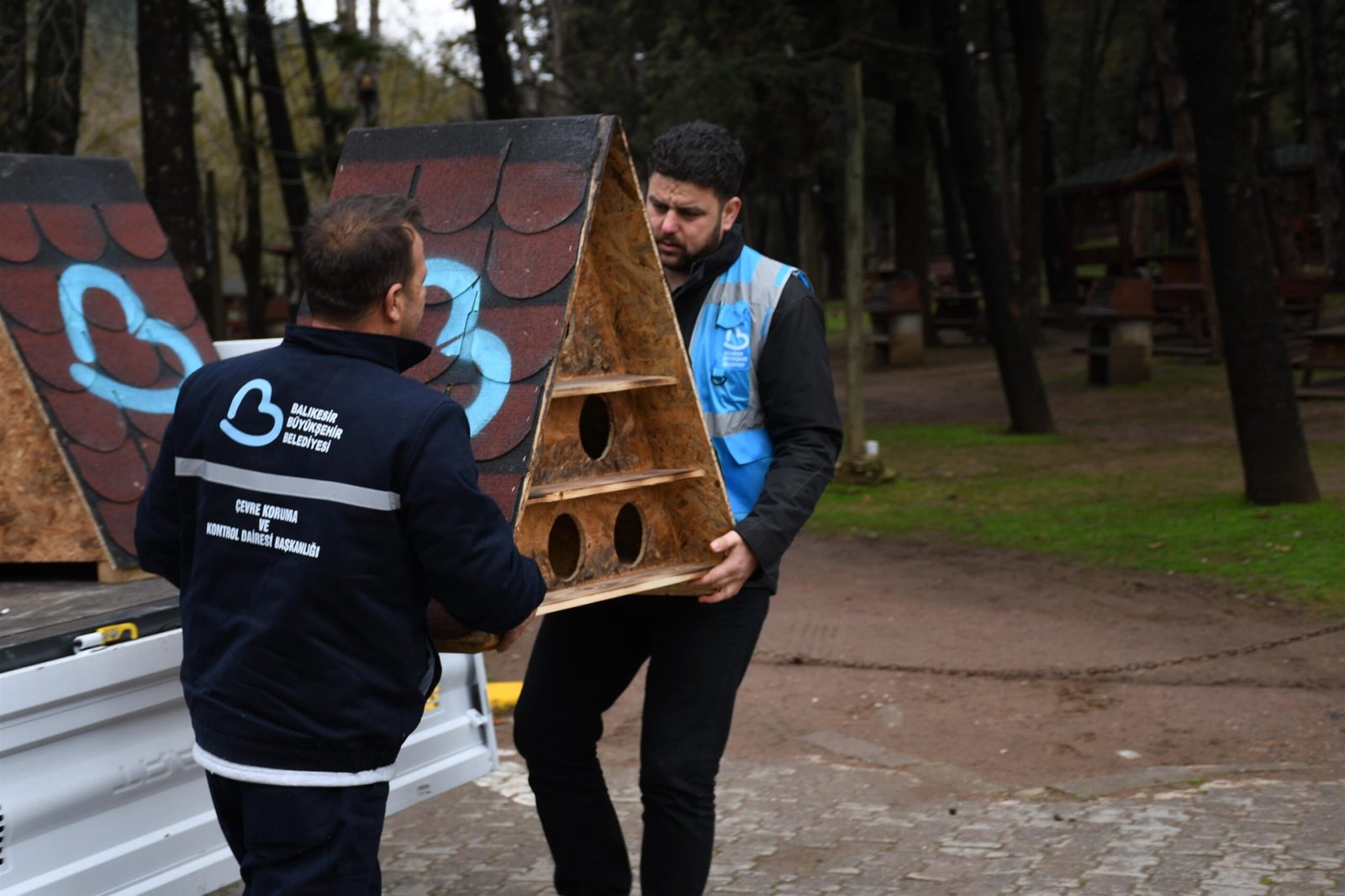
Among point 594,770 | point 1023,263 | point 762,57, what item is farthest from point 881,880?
point 762,57

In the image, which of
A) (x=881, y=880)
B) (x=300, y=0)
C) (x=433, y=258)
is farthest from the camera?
(x=300, y=0)

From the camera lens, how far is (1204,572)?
928cm

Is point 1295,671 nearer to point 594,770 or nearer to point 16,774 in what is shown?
point 594,770

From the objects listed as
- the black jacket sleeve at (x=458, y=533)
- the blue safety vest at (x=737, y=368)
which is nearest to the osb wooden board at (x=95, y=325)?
the blue safety vest at (x=737, y=368)

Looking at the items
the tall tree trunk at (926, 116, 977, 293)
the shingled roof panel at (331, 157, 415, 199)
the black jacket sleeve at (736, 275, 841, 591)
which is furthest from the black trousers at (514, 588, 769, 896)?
the tall tree trunk at (926, 116, 977, 293)

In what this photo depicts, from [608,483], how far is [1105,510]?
8543mm

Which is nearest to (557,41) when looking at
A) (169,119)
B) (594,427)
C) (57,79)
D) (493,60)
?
(493,60)

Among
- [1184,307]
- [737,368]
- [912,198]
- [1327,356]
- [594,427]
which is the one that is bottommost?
[1327,356]

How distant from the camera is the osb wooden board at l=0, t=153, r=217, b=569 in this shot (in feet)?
16.1

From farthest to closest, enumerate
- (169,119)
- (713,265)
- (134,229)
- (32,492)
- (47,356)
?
(169,119) → (134,229) → (47,356) → (32,492) → (713,265)

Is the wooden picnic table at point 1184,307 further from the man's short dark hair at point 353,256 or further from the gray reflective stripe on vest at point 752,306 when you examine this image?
the man's short dark hair at point 353,256

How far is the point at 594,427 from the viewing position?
413cm

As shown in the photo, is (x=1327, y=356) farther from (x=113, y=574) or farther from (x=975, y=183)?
(x=113, y=574)

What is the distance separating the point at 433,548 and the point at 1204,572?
7.31 metres
